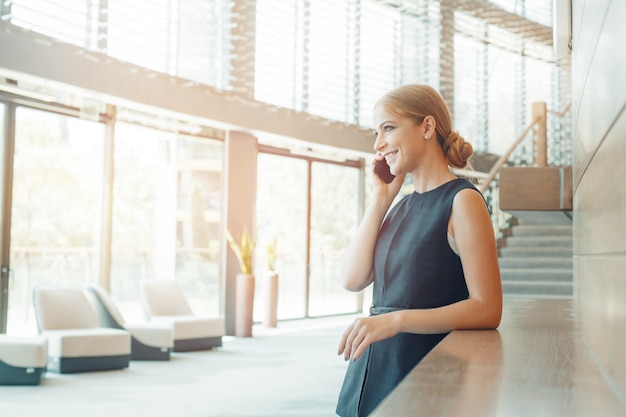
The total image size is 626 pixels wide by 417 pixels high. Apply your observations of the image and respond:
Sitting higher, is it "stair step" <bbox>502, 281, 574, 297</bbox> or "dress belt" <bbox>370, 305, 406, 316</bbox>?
"dress belt" <bbox>370, 305, 406, 316</bbox>

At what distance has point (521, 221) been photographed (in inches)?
513

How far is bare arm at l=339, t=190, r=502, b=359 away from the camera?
1447 mm

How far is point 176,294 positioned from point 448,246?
8.52 metres

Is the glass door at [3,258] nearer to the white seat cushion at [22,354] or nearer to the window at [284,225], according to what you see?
the white seat cushion at [22,354]

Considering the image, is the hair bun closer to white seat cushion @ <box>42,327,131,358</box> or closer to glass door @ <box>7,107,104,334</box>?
white seat cushion @ <box>42,327,131,358</box>

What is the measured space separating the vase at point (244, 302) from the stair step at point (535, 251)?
3.86 metres

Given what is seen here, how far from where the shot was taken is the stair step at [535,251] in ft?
37.2

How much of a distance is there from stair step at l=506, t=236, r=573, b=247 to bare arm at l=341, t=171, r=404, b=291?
10448 millimetres

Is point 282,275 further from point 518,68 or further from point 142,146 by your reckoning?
point 518,68

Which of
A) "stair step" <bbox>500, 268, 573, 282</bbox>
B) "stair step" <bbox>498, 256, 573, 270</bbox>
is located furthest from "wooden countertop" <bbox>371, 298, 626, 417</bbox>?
"stair step" <bbox>498, 256, 573, 270</bbox>

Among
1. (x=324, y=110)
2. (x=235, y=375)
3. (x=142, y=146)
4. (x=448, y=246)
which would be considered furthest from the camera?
(x=324, y=110)

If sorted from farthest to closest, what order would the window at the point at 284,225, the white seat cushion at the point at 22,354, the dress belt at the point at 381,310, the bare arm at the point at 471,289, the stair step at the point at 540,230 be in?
the window at the point at 284,225 → the stair step at the point at 540,230 → the white seat cushion at the point at 22,354 → the dress belt at the point at 381,310 → the bare arm at the point at 471,289

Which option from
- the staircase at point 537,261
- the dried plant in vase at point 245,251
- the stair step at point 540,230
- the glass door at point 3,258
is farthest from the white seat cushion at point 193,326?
the stair step at point 540,230

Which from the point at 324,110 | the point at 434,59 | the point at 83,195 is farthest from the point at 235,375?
the point at 434,59
